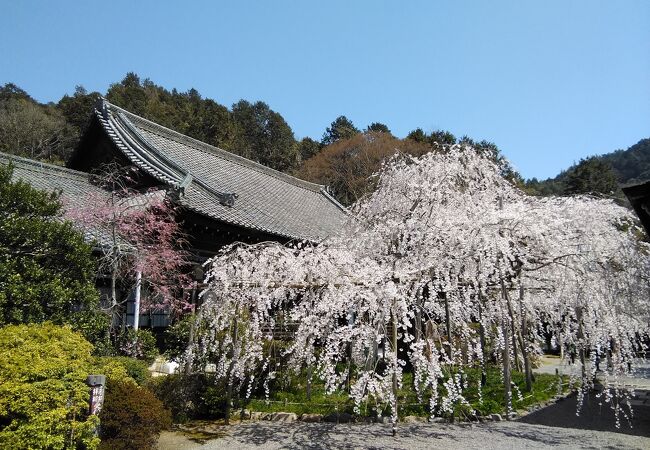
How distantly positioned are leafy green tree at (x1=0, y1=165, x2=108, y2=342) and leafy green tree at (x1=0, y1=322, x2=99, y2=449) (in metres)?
0.59

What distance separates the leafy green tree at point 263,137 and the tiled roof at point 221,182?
21.0 metres

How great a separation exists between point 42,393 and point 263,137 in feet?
142

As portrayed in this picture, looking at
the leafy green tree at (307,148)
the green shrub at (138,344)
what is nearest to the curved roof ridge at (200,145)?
the green shrub at (138,344)

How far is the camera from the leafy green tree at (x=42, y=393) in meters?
4.29

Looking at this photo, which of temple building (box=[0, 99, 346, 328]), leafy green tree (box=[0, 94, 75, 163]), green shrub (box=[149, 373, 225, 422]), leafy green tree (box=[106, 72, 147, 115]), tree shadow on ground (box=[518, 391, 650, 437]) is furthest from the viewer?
leafy green tree (box=[106, 72, 147, 115])

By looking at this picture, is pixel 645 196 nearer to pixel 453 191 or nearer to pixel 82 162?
pixel 453 191

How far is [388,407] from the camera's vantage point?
299 inches

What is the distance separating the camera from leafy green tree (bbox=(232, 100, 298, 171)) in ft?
138

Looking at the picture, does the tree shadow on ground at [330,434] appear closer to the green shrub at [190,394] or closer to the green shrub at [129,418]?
the green shrub at [190,394]

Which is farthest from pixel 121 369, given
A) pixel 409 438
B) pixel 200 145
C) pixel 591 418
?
pixel 200 145

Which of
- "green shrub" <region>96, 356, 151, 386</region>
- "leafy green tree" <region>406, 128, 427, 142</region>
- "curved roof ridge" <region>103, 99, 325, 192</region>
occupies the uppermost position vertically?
"leafy green tree" <region>406, 128, 427, 142</region>

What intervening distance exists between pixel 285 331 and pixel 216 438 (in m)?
2.07

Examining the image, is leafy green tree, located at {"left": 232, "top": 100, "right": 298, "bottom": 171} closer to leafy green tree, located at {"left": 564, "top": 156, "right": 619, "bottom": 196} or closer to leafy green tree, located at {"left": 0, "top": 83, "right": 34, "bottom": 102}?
leafy green tree, located at {"left": 0, "top": 83, "right": 34, "bottom": 102}

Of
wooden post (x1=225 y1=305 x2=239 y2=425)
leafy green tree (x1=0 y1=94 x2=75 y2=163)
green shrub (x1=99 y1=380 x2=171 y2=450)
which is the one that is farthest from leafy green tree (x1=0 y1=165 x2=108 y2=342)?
leafy green tree (x1=0 y1=94 x2=75 y2=163)
